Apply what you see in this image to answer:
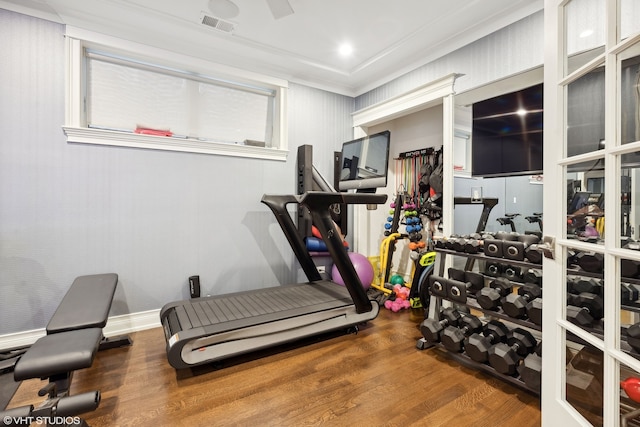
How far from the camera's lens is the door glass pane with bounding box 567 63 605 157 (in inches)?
48.6

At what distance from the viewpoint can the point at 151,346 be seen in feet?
8.59

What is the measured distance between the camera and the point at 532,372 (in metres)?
1.79

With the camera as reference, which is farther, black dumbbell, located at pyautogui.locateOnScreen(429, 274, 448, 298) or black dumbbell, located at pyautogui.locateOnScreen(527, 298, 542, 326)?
black dumbbell, located at pyautogui.locateOnScreen(429, 274, 448, 298)

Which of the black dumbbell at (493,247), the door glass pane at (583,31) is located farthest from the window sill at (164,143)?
the door glass pane at (583,31)

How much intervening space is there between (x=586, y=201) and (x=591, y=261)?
27cm

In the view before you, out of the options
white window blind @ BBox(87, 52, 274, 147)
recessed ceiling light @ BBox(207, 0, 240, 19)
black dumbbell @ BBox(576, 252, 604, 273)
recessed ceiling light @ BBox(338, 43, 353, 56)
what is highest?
recessed ceiling light @ BBox(338, 43, 353, 56)

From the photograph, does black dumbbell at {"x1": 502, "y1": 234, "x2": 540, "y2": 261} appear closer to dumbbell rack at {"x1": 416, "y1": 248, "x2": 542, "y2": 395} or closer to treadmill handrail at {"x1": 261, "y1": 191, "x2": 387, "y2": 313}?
dumbbell rack at {"x1": 416, "y1": 248, "x2": 542, "y2": 395}

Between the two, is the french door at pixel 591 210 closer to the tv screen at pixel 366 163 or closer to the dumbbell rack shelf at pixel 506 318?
the dumbbell rack shelf at pixel 506 318

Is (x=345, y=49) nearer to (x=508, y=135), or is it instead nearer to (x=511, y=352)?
(x=508, y=135)

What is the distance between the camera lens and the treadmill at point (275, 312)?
7.08ft

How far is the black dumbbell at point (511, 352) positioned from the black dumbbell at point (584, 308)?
70cm

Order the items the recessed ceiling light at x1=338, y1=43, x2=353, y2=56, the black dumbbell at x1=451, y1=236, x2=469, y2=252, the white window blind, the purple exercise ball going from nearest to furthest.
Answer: the black dumbbell at x1=451, y1=236, x2=469, y2=252
the white window blind
the recessed ceiling light at x1=338, y1=43, x2=353, y2=56
the purple exercise ball

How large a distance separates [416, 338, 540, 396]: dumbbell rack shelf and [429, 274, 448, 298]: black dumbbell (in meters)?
0.43

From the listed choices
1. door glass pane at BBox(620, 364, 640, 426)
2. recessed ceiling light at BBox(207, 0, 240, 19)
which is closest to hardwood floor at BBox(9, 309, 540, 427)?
door glass pane at BBox(620, 364, 640, 426)
